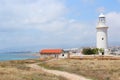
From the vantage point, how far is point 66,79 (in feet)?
93.0

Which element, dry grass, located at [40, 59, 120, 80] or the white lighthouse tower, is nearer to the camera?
dry grass, located at [40, 59, 120, 80]

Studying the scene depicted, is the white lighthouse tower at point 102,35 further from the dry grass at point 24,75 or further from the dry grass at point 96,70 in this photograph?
the dry grass at point 24,75

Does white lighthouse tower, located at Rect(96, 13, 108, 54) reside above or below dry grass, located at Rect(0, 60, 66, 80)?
above

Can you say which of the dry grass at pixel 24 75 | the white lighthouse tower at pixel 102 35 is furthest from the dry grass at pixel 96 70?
the white lighthouse tower at pixel 102 35

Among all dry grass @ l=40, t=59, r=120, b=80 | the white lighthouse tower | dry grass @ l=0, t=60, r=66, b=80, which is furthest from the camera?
the white lighthouse tower

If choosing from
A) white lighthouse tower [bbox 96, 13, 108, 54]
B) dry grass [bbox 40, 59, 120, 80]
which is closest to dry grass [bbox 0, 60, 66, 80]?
dry grass [bbox 40, 59, 120, 80]

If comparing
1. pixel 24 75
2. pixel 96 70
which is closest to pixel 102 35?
pixel 96 70

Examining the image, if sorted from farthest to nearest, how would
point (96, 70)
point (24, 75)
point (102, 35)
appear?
point (102, 35) < point (96, 70) < point (24, 75)

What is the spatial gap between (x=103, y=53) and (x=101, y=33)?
563cm

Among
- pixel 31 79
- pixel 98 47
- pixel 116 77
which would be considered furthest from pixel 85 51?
pixel 31 79

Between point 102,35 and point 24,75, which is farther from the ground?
point 102,35

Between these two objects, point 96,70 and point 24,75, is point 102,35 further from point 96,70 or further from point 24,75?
point 24,75

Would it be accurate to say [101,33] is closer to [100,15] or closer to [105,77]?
[100,15]

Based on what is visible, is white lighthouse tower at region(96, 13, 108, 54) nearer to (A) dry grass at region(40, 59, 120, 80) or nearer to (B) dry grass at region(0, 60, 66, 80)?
(A) dry grass at region(40, 59, 120, 80)
